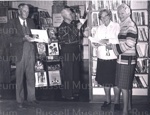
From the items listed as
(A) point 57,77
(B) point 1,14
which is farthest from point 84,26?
(B) point 1,14

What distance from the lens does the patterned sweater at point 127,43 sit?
3486mm

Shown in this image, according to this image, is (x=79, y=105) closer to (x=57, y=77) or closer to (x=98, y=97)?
(x=98, y=97)

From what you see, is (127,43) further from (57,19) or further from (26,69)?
(57,19)

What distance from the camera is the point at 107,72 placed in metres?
4.05

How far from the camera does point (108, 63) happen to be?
4027 millimetres

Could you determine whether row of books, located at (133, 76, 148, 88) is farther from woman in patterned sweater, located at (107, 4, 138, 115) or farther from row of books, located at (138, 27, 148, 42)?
woman in patterned sweater, located at (107, 4, 138, 115)

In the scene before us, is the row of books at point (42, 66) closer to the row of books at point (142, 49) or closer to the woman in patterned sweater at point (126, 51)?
the row of books at point (142, 49)

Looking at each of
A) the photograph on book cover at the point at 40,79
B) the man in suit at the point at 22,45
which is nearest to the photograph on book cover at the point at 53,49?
the photograph on book cover at the point at 40,79

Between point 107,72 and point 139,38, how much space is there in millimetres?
1025

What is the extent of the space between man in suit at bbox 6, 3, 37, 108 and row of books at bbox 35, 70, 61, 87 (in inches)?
42.2

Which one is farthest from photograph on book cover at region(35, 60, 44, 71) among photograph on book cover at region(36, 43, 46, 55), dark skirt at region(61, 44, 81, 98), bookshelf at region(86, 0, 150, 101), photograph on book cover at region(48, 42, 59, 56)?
bookshelf at region(86, 0, 150, 101)

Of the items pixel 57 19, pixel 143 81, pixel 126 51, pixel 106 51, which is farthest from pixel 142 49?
pixel 57 19

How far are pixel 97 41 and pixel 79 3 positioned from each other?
576cm

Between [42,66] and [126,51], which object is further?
[42,66]
